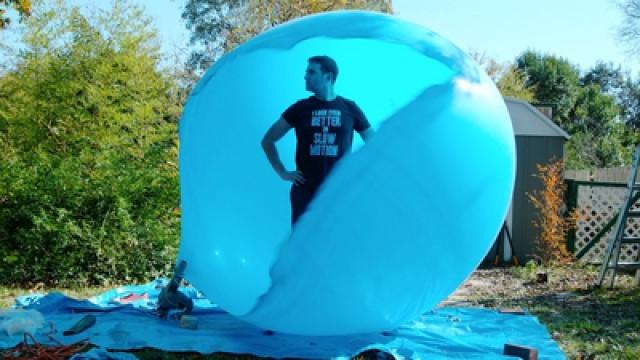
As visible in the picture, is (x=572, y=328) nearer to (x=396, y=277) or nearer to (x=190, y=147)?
(x=396, y=277)

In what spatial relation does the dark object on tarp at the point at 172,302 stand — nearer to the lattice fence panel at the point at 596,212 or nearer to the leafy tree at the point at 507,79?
the lattice fence panel at the point at 596,212

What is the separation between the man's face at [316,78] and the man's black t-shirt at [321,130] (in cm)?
8

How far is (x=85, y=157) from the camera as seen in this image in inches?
304

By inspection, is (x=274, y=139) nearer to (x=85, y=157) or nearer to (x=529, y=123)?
(x=85, y=157)

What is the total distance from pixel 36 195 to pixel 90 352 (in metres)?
3.58

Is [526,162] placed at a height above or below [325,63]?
below

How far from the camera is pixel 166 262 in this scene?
7.18 meters

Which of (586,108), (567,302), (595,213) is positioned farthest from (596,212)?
(586,108)

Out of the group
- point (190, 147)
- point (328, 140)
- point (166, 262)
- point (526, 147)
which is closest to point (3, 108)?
point (166, 262)

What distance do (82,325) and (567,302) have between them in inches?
Answer: 173

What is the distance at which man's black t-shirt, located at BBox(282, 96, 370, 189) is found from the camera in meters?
4.06

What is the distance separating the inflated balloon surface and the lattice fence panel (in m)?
5.39

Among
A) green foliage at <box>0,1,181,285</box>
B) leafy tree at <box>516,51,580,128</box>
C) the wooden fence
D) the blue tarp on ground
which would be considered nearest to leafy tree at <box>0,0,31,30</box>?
green foliage at <box>0,1,181,285</box>

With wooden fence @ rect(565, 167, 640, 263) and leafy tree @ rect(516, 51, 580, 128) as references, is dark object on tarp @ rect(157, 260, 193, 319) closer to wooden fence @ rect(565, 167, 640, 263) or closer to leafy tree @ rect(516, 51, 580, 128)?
wooden fence @ rect(565, 167, 640, 263)
